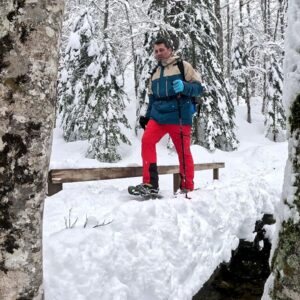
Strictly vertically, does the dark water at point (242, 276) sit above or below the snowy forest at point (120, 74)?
below

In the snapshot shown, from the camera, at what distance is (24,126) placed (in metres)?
1.91

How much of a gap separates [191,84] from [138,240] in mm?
2469

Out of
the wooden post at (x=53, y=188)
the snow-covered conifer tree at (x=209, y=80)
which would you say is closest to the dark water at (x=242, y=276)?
the wooden post at (x=53, y=188)

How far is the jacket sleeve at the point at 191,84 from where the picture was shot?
5.35 m

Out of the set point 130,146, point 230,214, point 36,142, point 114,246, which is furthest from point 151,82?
point 130,146

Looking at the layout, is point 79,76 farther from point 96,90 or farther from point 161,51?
point 161,51

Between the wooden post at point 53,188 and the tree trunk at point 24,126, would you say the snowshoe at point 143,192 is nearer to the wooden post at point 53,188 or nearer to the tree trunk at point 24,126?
the wooden post at point 53,188

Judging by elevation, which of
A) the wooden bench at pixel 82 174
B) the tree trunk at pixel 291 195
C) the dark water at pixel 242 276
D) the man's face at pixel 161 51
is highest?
the man's face at pixel 161 51

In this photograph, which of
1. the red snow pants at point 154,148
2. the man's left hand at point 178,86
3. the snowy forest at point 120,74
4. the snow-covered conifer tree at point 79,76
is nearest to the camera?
the man's left hand at point 178,86

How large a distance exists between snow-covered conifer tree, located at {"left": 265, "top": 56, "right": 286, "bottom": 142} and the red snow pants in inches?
598

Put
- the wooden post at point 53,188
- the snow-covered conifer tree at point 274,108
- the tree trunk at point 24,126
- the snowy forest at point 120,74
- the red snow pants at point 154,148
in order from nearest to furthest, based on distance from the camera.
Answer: the tree trunk at point 24,126 < the wooden post at point 53,188 < the red snow pants at point 154,148 < the snowy forest at point 120,74 < the snow-covered conifer tree at point 274,108

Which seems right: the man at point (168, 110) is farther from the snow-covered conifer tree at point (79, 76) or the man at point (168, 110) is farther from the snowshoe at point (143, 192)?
the snow-covered conifer tree at point (79, 76)

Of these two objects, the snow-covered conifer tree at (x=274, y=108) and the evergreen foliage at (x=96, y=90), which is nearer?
the evergreen foliage at (x=96, y=90)

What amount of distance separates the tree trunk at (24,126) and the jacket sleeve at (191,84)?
350 cm
